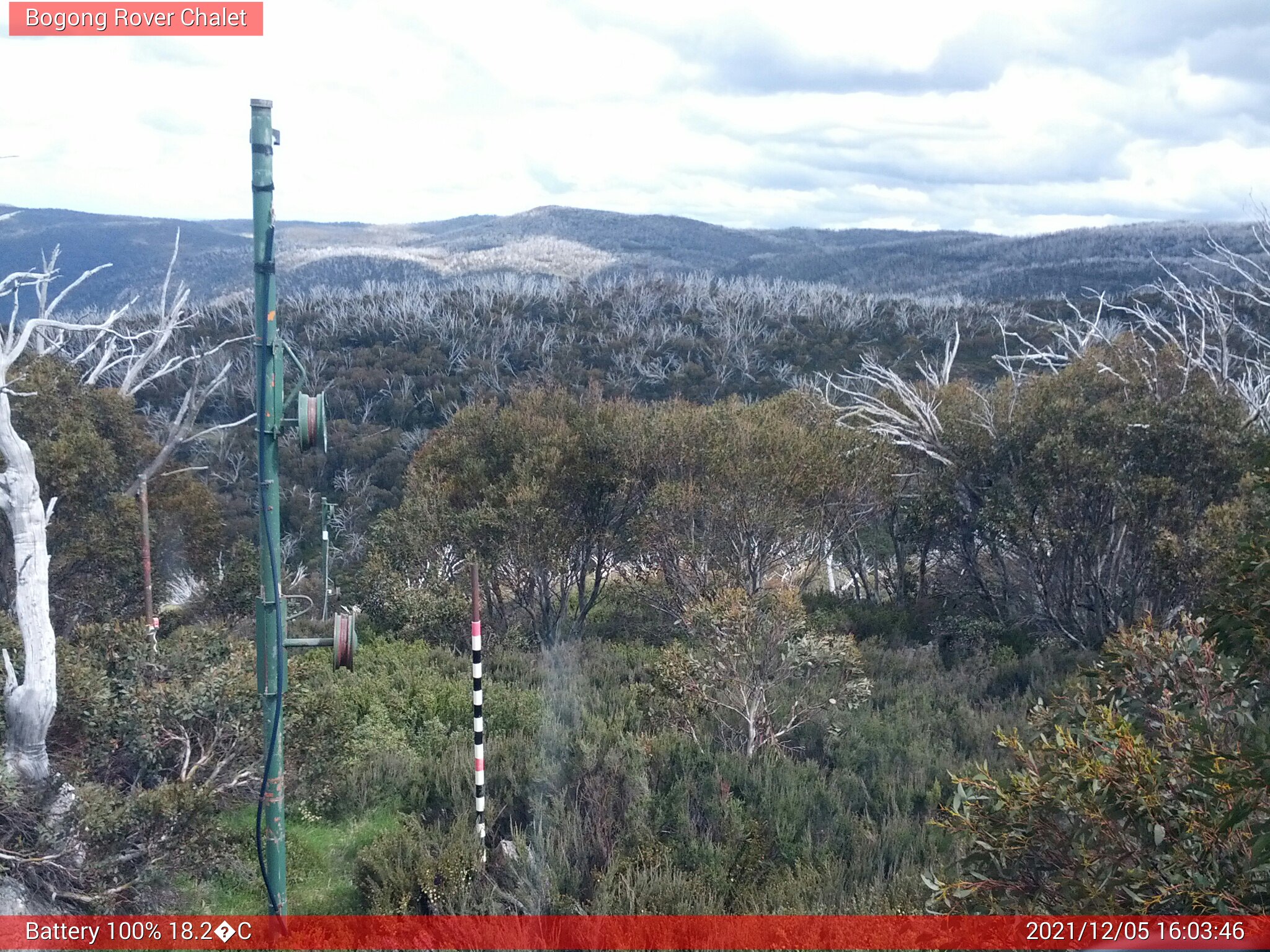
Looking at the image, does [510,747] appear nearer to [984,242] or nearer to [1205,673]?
[1205,673]

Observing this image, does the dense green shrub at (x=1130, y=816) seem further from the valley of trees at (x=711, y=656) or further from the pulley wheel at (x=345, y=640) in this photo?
the pulley wheel at (x=345, y=640)

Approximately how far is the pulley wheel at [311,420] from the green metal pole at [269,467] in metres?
0.16

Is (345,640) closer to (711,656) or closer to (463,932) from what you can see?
(463,932)

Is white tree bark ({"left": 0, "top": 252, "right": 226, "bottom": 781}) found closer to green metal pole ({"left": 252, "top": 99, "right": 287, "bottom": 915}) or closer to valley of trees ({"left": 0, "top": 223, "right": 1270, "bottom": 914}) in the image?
valley of trees ({"left": 0, "top": 223, "right": 1270, "bottom": 914})

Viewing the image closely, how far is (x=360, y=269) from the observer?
74.7m

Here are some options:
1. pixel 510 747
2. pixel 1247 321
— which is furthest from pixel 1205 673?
pixel 1247 321

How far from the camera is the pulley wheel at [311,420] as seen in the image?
4902 millimetres

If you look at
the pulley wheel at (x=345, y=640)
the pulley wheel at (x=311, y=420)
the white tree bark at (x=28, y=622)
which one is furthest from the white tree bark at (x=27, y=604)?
the pulley wheel at (x=345, y=640)

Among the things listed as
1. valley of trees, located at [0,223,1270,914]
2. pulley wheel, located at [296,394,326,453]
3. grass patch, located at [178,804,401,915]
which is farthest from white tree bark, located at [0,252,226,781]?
pulley wheel, located at [296,394,326,453]

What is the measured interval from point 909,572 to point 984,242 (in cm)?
7773

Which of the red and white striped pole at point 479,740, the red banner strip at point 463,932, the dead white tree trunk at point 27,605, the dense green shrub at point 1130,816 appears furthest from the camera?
Answer: the dead white tree trunk at point 27,605

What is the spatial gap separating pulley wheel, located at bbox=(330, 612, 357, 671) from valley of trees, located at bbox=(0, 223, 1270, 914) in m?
1.86

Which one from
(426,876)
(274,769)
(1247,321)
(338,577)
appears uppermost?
(1247,321)

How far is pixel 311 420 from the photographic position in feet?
16.2
